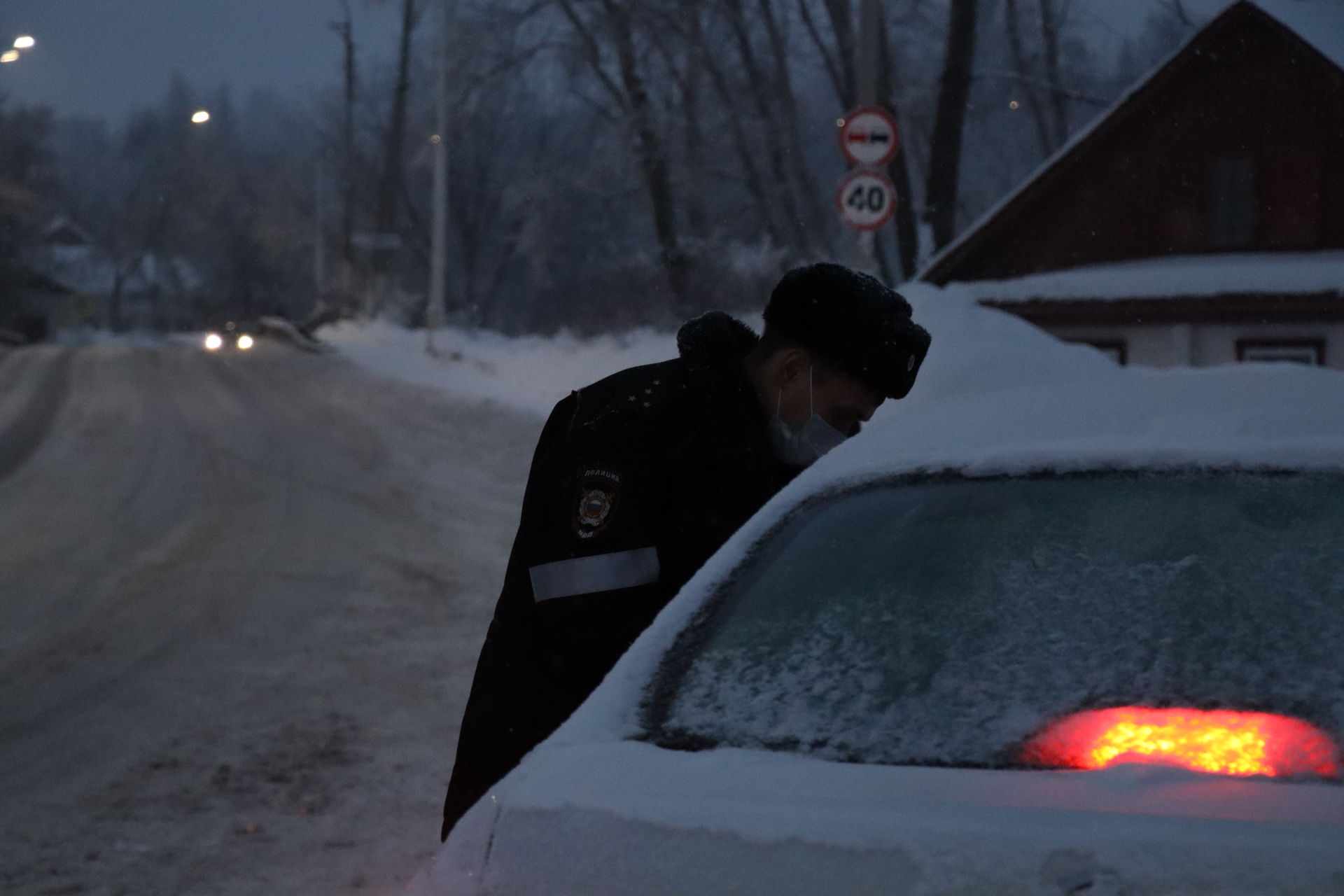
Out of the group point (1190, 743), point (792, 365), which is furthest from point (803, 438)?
point (1190, 743)

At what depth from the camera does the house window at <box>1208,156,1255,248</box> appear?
66.4ft

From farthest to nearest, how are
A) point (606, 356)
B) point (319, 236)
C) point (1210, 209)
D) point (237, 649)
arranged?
1. point (319, 236)
2. point (606, 356)
3. point (1210, 209)
4. point (237, 649)

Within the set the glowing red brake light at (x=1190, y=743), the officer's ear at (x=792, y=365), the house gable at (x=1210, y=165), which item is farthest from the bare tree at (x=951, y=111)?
the glowing red brake light at (x=1190, y=743)

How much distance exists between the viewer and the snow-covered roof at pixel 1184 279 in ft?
63.9

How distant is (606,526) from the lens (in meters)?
2.43

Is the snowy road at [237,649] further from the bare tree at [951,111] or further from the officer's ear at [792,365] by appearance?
the bare tree at [951,111]

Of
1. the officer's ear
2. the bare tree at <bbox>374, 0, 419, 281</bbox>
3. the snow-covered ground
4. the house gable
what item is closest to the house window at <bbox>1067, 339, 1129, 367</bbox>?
the house gable

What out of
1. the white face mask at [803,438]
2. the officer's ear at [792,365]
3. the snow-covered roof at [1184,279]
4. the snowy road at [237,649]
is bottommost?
the snowy road at [237,649]

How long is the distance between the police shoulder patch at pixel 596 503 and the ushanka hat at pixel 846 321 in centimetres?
46

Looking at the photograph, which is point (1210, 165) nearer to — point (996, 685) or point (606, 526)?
point (606, 526)

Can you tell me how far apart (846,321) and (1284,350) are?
754 inches

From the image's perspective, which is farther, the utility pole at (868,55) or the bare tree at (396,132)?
the bare tree at (396,132)

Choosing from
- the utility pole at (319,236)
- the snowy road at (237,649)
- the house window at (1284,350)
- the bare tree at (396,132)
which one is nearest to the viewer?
the snowy road at (237,649)

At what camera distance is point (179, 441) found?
1745 cm
